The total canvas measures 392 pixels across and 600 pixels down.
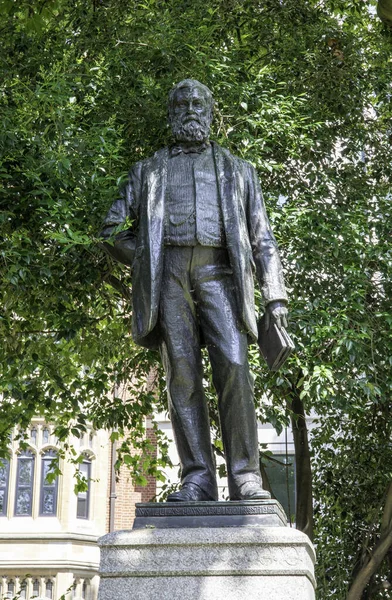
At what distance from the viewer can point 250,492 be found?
18.5 feet

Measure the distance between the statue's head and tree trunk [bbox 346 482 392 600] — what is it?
7.72 meters

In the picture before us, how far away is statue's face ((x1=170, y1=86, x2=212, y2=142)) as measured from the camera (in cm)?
628

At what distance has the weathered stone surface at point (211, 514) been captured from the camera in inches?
213

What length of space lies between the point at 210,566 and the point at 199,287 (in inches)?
61.0

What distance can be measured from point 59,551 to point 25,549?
85 cm

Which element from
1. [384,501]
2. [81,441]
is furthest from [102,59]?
[81,441]

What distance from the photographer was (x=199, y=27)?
1086 centimetres

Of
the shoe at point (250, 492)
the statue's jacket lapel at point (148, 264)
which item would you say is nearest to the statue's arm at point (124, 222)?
the statue's jacket lapel at point (148, 264)

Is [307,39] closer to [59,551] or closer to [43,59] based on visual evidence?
[43,59]

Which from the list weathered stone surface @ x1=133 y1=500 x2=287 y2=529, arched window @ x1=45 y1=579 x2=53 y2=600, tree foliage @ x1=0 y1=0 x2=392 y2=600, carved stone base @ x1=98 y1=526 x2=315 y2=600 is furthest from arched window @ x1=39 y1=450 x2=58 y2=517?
carved stone base @ x1=98 y1=526 x2=315 y2=600

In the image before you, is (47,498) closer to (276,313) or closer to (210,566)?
(276,313)

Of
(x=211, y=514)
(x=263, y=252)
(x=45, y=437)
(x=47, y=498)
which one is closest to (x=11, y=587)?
(x=47, y=498)

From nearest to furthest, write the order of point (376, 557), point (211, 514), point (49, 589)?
point (211, 514)
point (376, 557)
point (49, 589)

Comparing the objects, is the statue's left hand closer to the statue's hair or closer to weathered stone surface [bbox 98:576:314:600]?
the statue's hair
